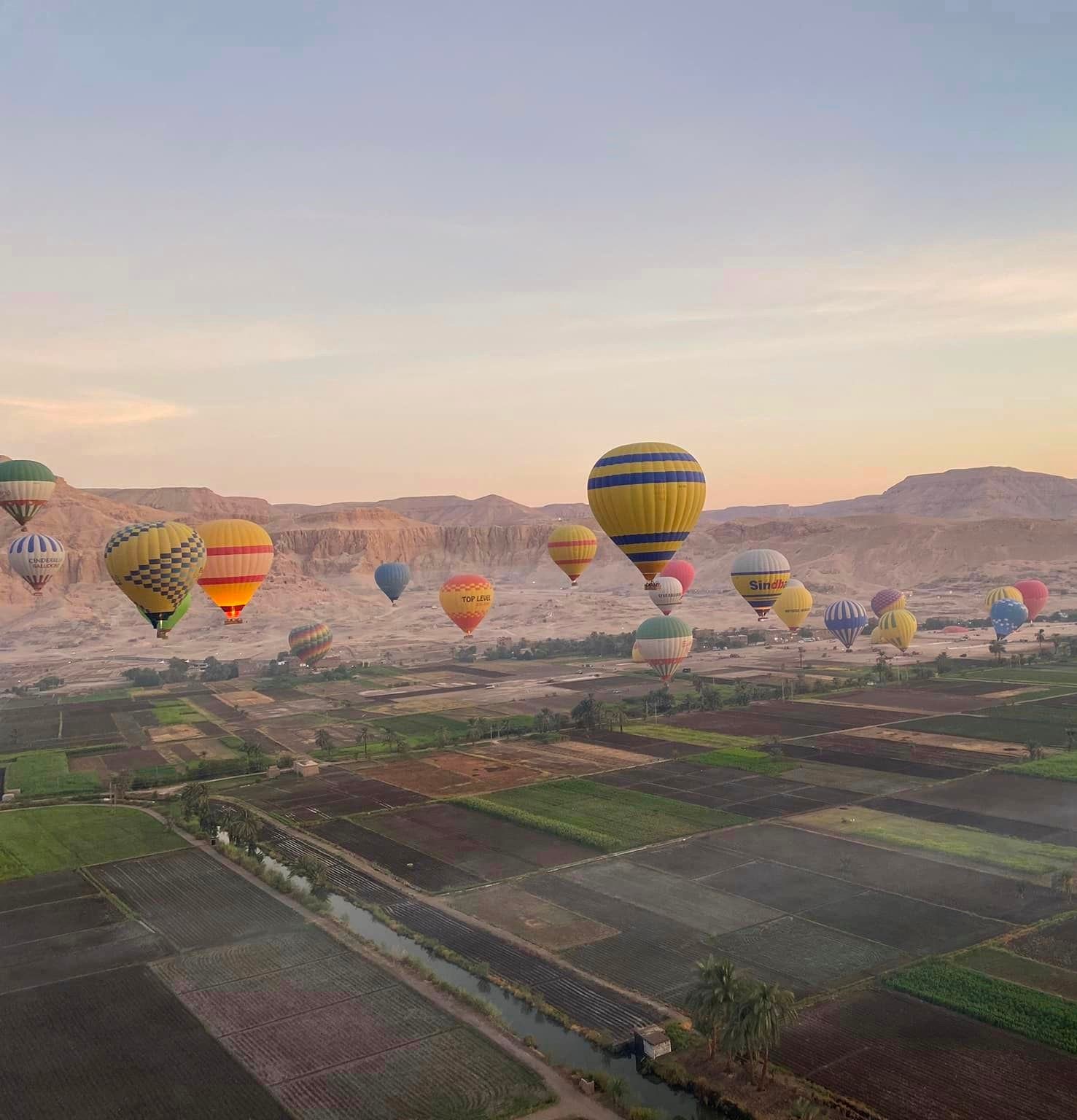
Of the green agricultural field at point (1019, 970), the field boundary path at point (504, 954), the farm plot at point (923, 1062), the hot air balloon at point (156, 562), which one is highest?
the hot air balloon at point (156, 562)

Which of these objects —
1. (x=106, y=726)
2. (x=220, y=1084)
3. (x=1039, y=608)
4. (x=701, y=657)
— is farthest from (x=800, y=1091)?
(x=1039, y=608)

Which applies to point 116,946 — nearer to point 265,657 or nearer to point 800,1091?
point 800,1091

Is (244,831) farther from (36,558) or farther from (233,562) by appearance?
(36,558)

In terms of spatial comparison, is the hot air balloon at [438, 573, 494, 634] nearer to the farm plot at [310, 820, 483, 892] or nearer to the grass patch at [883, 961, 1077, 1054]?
the farm plot at [310, 820, 483, 892]

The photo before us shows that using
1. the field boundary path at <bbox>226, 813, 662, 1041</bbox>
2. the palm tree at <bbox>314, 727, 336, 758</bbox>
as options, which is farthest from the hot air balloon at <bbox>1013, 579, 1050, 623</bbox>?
the field boundary path at <bbox>226, 813, 662, 1041</bbox>

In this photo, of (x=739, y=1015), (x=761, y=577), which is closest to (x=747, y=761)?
(x=761, y=577)

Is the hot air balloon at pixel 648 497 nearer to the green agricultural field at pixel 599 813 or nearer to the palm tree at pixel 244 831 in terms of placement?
the green agricultural field at pixel 599 813

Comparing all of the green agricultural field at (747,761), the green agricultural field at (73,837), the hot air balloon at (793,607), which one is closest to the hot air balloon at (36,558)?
the green agricultural field at (73,837)
